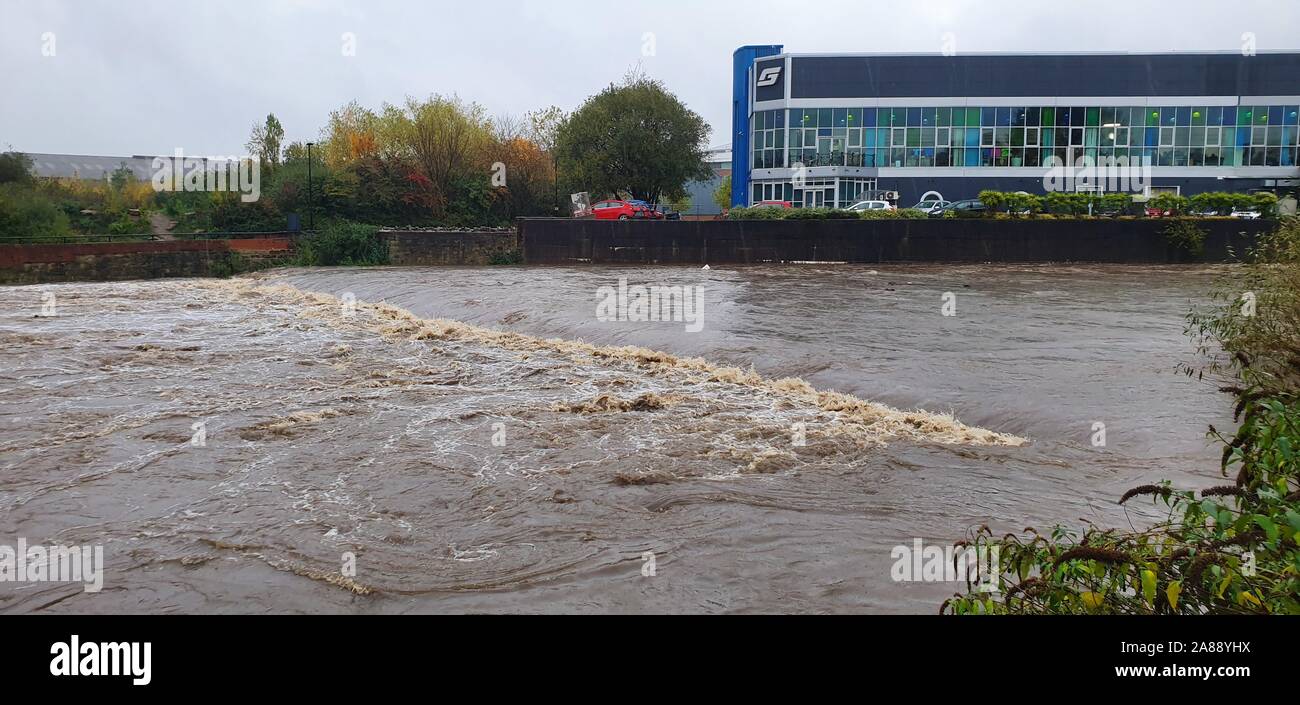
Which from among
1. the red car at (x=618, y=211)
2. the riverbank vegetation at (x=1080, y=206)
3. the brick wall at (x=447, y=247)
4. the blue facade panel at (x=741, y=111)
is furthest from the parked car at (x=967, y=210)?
the blue facade panel at (x=741, y=111)

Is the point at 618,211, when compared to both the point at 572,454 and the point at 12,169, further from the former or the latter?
the point at 572,454

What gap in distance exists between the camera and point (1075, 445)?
10703 mm

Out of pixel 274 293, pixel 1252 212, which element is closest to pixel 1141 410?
pixel 274 293

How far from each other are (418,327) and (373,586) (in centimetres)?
1559

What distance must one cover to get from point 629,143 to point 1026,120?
26.1 meters

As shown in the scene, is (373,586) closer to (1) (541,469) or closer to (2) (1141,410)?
(1) (541,469)

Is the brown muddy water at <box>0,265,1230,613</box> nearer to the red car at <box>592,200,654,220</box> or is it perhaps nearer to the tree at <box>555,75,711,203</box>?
the red car at <box>592,200,654,220</box>

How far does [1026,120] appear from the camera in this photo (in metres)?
66.1

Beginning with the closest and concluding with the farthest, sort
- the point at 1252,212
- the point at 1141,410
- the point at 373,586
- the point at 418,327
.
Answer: the point at 373,586
the point at 1141,410
the point at 418,327
the point at 1252,212

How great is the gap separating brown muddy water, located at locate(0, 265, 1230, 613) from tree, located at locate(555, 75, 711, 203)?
4039cm

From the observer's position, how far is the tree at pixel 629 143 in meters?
60.6

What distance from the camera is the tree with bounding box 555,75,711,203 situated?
199 feet

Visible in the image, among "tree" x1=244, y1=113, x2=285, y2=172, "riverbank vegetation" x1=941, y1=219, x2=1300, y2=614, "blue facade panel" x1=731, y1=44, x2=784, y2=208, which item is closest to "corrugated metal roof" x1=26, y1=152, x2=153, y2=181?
"tree" x1=244, y1=113, x2=285, y2=172
